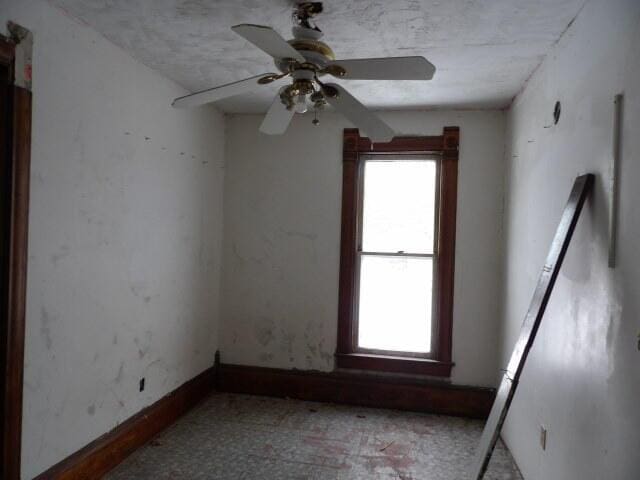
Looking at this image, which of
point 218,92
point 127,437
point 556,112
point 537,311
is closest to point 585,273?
point 537,311

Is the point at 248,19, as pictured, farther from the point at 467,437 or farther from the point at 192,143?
the point at 467,437

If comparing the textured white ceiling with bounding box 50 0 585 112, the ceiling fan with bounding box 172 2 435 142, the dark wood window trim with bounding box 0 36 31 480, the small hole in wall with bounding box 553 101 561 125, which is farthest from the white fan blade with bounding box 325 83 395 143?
the dark wood window trim with bounding box 0 36 31 480

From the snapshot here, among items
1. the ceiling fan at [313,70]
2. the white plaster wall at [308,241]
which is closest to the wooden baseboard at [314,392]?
the white plaster wall at [308,241]

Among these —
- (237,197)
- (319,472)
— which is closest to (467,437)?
(319,472)

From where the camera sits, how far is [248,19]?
7.80 ft

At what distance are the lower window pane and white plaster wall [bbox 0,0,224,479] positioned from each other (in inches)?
60.6

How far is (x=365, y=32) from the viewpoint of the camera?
8.21ft

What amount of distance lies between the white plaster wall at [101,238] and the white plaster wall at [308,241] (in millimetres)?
526

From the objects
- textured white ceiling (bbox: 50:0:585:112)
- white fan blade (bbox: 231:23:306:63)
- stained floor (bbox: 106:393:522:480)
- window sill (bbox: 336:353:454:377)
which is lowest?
stained floor (bbox: 106:393:522:480)

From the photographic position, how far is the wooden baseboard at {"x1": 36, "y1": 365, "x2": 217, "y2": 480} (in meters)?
2.53

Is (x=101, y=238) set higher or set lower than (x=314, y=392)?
higher

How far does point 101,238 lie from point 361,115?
68.3 inches

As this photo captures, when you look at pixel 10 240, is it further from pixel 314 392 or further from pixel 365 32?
pixel 314 392

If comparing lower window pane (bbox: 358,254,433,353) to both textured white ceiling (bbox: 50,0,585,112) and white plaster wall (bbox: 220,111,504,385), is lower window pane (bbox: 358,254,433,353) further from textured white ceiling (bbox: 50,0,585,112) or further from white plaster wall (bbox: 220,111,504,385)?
textured white ceiling (bbox: 50,0,585,112)
